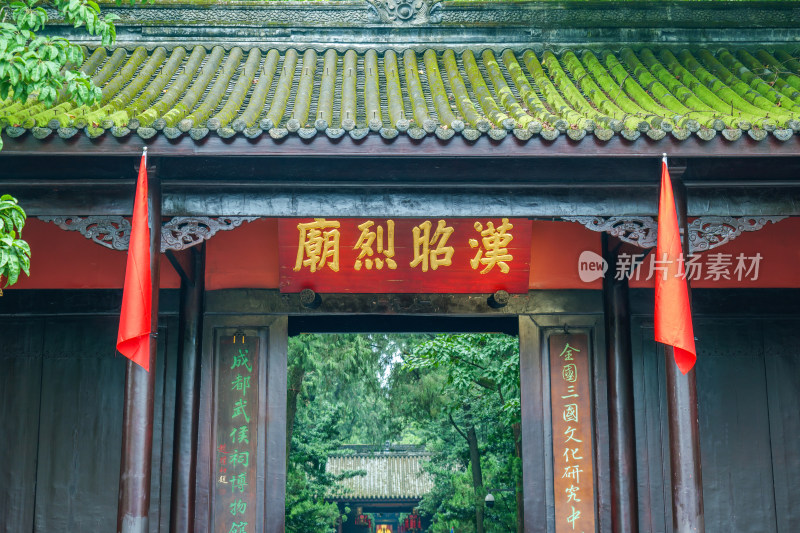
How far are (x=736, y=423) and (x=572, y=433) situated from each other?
1.30 m

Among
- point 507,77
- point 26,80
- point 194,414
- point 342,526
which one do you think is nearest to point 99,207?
point 26,80

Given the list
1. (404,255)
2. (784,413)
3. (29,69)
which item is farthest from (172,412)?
(784,413)

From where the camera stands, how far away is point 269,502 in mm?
6668

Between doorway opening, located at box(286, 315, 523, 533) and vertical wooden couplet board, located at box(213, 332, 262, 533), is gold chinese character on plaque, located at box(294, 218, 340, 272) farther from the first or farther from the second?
doorway opening, located at box(286, 315, 523, 533)

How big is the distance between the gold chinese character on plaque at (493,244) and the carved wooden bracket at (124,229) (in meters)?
1.83

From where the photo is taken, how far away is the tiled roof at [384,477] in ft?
77.6

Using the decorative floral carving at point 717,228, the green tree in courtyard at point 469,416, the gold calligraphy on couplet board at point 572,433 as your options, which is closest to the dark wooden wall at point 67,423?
the gold calligraphy on couplet board at point 572,433

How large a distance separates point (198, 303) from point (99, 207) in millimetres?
1562

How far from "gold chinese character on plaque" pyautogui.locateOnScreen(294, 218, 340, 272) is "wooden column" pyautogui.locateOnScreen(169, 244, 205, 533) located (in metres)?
0.91

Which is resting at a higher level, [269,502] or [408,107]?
[408,107]

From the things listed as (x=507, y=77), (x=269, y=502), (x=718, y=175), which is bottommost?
(x=269, y=502)

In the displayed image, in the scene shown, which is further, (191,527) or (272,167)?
(191,527)

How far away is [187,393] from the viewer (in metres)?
6.73

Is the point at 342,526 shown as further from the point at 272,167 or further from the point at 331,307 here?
the point at 272,167
